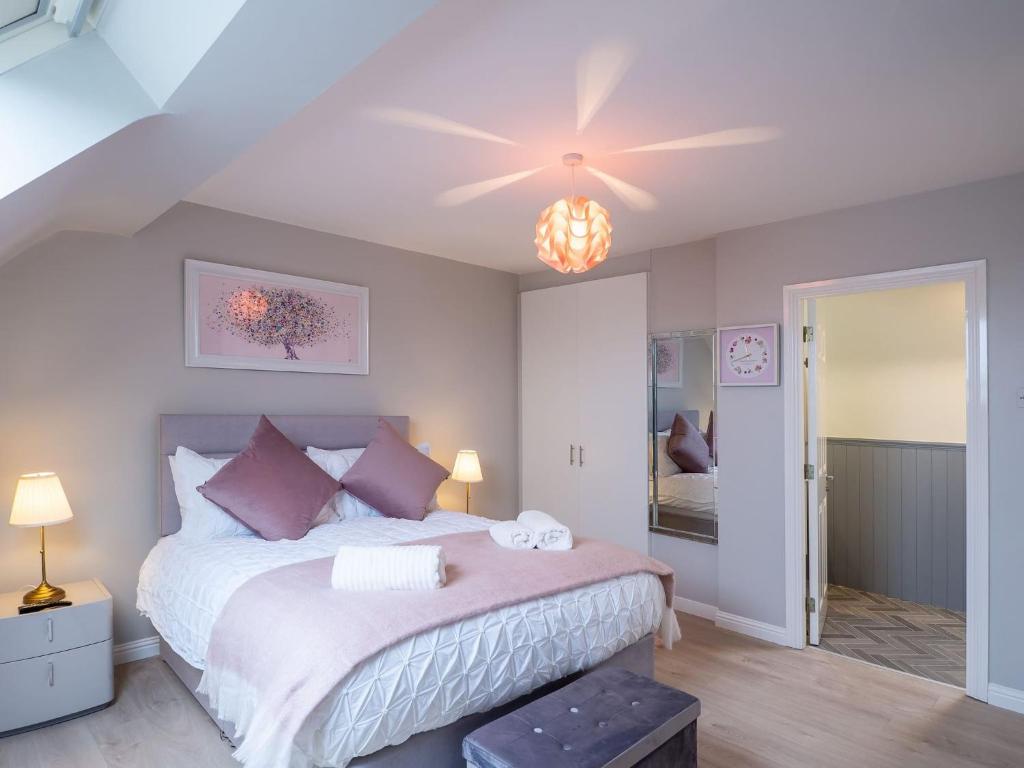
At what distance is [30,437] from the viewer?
2986 millimetres

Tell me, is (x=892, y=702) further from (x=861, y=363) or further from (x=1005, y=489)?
(x=861, y=363)

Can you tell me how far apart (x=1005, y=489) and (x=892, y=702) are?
1147mm

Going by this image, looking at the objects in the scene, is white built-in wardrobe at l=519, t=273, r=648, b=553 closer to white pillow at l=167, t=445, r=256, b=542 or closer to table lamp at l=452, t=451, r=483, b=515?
table lamp at l=452, t=451, r=483, b=515

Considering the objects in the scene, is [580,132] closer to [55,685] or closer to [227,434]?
[227,434]

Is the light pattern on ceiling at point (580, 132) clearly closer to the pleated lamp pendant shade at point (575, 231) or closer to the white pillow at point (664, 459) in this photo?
the pleated lamp pendant shade at point (575, 231)

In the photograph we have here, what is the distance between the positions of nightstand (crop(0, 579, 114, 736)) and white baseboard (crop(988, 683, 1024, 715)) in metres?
4.10

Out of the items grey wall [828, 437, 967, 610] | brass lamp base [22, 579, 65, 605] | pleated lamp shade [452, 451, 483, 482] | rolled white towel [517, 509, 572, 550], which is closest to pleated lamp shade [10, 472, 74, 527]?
brass lamp base [22, 579, 65, 605]

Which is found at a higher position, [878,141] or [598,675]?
[878,141]

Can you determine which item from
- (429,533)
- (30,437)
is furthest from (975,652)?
(30,437)

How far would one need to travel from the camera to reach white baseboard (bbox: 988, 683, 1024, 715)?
285 centimetres

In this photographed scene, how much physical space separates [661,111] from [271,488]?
2.49 m

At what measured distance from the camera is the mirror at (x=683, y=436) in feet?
13.4

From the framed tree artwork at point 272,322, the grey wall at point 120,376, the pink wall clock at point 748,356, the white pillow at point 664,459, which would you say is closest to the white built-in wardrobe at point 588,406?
the white pillow at point 664,459

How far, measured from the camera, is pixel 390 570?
86.5 inches
